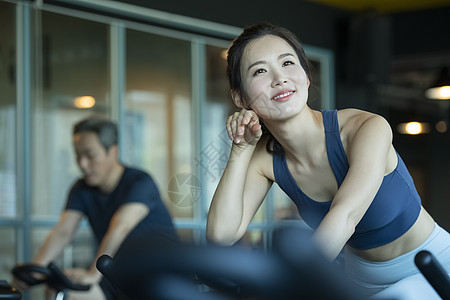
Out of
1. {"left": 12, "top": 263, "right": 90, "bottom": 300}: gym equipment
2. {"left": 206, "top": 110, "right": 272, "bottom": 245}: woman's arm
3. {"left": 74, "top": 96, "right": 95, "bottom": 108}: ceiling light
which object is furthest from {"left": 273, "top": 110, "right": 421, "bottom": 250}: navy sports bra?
{"left": 74, "top": 96, "right": 95, "bottom": 108}: ceiling light

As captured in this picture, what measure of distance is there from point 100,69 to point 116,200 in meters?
Answer: 2.52

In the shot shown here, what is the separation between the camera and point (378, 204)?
152cm

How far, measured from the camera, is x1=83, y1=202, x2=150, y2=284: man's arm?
2.91 m

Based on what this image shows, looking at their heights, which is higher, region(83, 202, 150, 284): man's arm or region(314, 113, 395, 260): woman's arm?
region(314, 113, 395, 260): woman's arm

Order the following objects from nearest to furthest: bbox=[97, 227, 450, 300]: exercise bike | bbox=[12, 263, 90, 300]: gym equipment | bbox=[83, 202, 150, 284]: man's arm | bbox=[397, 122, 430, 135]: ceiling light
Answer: bbox=[97, 227, 450, 300]: exercise bike → bbox=[12, 263, 90, 300]: gym equipment → bbox=[83, 202, 150, 284]: man's arm → bbox=[397, 122, 430, 135]: ceiling light

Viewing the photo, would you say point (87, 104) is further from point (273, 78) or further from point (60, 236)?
point (273, 78)

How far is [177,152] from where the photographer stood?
6074 millimetres

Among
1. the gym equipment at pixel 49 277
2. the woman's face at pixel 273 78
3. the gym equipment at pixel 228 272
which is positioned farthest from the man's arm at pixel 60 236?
the gym equipment at pixel 228 272

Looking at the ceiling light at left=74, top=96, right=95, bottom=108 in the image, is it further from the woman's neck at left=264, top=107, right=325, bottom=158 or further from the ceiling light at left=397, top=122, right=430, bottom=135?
the ceiling light at left=397, top=122, right=430, bottom=135

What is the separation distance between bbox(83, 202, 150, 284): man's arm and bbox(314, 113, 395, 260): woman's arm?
5.31ft

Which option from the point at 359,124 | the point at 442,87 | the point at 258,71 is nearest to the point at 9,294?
the point at 258,71

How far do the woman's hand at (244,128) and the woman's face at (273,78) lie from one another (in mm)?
27

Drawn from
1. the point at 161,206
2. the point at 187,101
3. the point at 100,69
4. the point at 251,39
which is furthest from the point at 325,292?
the point at 187,101

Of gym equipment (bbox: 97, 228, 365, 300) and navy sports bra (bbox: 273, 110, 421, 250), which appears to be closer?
gym equipment (bbox: 97, 228, 365, 300)
